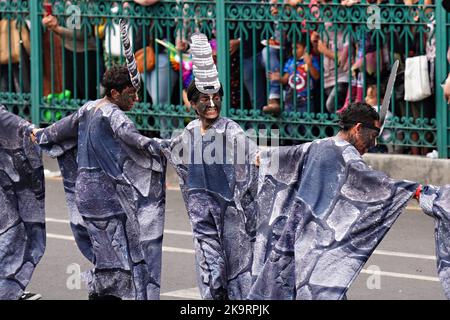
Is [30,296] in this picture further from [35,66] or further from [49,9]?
[35,66]

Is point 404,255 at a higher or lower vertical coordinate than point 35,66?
lower

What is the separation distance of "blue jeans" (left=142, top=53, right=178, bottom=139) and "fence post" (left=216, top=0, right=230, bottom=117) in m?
0.60

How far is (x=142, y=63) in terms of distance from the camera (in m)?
17.3

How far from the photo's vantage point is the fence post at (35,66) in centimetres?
1845

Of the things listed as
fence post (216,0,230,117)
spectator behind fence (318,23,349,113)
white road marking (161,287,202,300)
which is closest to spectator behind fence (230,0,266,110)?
→ fence post (216,0,230,117)

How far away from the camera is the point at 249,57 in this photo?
1673 cm

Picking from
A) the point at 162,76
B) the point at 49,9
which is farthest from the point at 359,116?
the point at 49,9

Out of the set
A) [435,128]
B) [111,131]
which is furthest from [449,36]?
[111,131]

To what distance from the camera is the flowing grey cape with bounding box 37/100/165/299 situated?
38.1ft

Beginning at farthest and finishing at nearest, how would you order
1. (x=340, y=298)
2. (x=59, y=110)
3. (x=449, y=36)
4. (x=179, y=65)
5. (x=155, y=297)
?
(x=59, y=110)
(x=179, y=65)
(x=449, y=36)
(x=155, y=297)
(x=340, y=298)

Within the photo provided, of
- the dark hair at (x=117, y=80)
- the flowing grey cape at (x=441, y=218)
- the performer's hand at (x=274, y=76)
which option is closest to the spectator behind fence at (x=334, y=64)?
the performer's hand at (x=274, y=76)

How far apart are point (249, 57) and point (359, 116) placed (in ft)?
21.4
